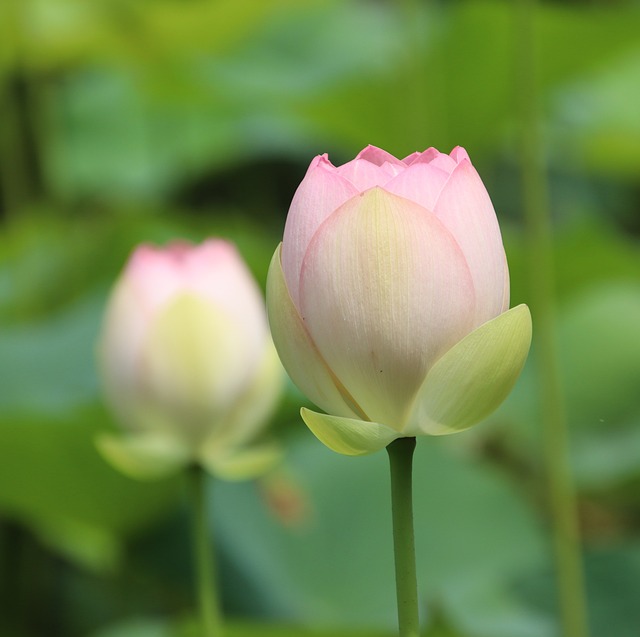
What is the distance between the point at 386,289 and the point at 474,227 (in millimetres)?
30

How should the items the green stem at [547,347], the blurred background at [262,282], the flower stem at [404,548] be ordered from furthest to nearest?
the blurred background at [262,282] < the green stem at [547,347] < the flower stem at [404,548]

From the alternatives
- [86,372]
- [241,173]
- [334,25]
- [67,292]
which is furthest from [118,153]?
[86,372]

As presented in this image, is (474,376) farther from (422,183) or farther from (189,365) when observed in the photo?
(189,365)

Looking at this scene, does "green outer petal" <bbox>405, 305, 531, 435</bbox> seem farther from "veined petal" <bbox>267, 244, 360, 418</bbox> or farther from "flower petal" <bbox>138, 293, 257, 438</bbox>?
"flower petal" <bbox>138, 293, 257, 438</bbox>

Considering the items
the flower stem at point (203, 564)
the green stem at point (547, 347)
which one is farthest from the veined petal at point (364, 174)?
the green stem at point (547, 347)

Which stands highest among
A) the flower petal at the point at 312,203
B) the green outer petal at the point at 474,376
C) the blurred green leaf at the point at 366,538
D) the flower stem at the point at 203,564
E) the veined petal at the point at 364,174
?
the veined petal at the point at 364,174

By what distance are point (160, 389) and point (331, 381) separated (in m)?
0.28

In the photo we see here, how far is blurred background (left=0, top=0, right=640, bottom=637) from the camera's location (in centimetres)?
98

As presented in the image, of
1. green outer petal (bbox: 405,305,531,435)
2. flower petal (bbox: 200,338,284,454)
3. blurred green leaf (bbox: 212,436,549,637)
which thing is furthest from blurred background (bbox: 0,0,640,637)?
green outer petal (bbox: 405,305,531,435)

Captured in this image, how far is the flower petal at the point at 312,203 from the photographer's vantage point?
0.32m

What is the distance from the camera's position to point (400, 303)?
0.31 metres

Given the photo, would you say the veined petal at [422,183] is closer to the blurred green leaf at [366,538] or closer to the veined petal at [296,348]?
the veined petal at [296,348]

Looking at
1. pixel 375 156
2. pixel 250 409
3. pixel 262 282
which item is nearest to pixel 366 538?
pixel 262 282

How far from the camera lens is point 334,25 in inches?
79.7
